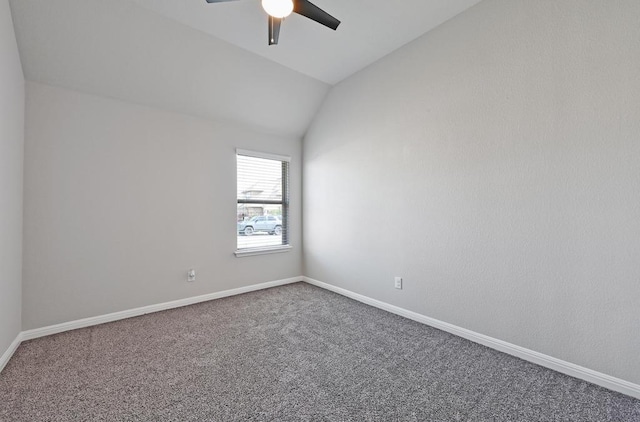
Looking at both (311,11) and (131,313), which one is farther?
(131,313)

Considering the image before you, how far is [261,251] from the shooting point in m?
3.97

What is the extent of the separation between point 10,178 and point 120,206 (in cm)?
85

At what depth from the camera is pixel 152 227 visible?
3139 mm

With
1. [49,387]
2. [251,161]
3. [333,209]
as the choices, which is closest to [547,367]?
[333,209]

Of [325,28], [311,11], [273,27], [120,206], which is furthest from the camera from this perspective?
[120,206]

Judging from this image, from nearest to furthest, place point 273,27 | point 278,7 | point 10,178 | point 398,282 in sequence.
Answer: point 278,7
point 273,27
point 10,178
point 398,282

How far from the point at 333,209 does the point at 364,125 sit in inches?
46.6

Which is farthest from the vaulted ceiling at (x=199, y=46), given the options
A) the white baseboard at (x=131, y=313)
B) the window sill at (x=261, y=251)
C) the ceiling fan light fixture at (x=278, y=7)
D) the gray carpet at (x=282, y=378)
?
the gray carpet at (x=282, y=378)

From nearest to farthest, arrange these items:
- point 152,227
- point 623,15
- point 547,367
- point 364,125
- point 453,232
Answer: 1. point 623,15
2. point 547,367
3. point 453,232
4. point 152,227
5. point 364,125

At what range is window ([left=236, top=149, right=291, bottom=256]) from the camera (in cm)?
388

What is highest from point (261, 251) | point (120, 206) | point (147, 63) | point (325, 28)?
point (325, 28)

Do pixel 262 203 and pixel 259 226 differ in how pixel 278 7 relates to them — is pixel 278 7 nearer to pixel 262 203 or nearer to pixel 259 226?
pixel 262 203

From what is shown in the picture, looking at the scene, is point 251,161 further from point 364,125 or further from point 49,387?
point 49,387

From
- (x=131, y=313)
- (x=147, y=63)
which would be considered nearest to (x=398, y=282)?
(x=131, y=313)
